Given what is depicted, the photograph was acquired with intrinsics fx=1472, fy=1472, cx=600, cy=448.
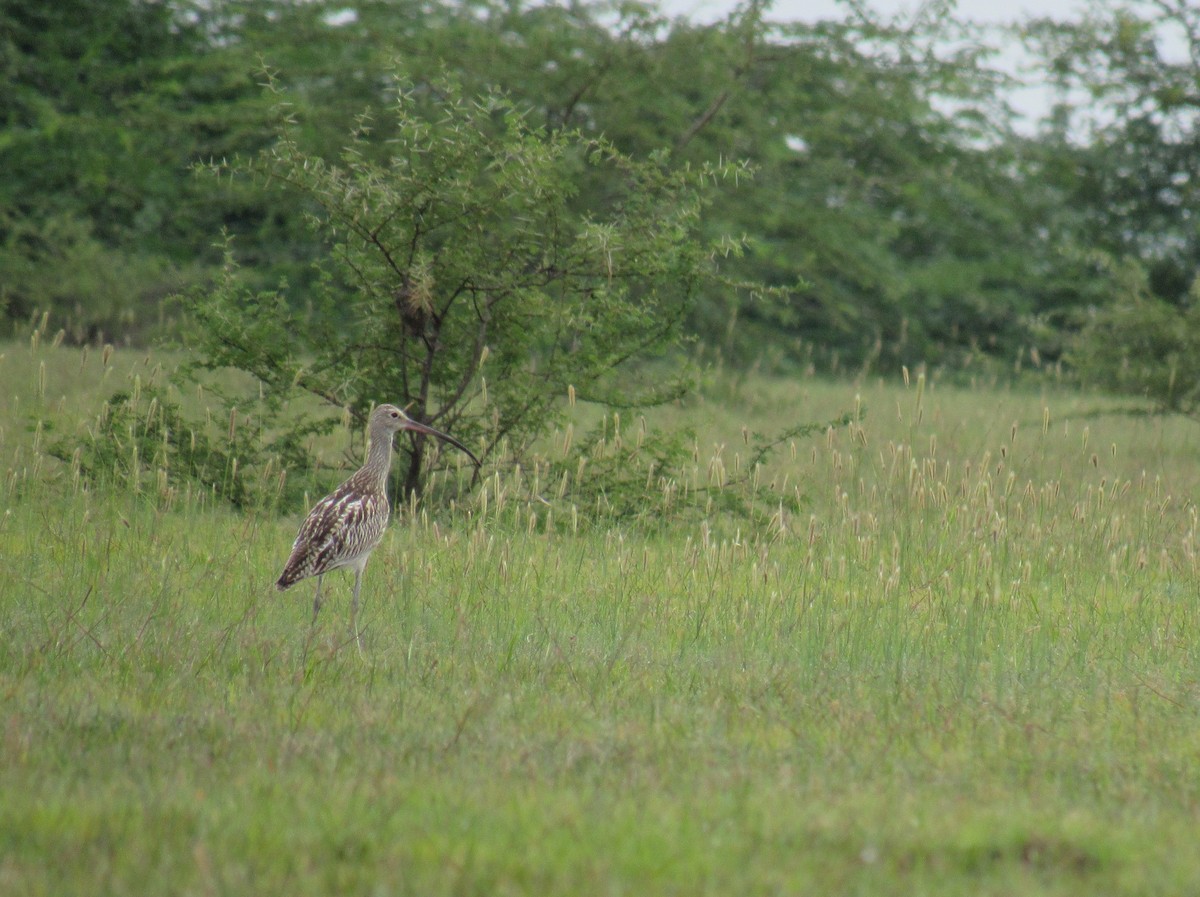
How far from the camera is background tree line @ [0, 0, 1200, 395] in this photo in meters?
17.5

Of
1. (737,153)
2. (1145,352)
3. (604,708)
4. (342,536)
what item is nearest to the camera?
(604,708)

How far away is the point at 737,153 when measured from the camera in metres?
19.7

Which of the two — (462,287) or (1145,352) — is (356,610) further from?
(1145,352)

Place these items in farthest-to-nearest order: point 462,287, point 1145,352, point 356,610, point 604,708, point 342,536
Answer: point 1145,352 → point 462,287 → point 342,536 → point 356,610 → point 604,708

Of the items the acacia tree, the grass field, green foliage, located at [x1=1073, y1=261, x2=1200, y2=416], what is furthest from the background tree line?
the grass field

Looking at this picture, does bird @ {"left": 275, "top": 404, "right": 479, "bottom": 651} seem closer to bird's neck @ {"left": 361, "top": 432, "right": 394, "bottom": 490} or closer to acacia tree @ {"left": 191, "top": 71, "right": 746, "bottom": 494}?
bird's neck @ {"left": 361, "top": 432, "right": 394, "bottom": 490}

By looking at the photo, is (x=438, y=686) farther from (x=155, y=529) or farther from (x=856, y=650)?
(x=155, y=529)

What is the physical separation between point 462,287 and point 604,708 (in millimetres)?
4442

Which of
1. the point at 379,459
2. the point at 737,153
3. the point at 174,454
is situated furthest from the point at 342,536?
the point at 737,153

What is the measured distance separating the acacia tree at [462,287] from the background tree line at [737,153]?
11.0 feet

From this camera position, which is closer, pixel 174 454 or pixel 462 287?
pixel 462 287

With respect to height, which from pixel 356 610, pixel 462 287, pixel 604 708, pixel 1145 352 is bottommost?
pixel 356 610

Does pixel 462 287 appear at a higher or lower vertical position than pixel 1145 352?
higher

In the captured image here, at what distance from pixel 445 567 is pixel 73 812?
3901 millimetres
